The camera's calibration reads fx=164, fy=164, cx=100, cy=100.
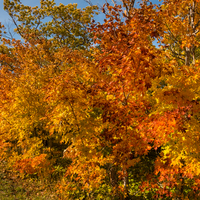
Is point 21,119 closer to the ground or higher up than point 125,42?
closer to the ground

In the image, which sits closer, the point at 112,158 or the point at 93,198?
the point at 112,158

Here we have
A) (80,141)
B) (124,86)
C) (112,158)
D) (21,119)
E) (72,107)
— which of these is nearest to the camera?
(124,86)

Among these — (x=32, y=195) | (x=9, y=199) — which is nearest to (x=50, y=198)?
(x=32, y=195)

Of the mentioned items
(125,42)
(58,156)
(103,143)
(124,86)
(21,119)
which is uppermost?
(125,42)

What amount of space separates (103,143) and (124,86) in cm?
235

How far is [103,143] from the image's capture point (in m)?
5.91

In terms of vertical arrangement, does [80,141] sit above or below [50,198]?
above

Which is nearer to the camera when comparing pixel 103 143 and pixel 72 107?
pixel 72 107

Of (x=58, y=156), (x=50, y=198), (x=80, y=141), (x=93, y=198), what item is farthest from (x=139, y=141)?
(x=58, y=156)

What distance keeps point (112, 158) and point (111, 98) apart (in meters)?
2.19

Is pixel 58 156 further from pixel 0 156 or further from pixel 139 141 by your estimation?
pixel 139 141

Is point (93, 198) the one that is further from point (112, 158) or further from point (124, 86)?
point (124, 86)

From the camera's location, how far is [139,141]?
4785 millimetres

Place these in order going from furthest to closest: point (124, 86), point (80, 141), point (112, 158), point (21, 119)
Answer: point (21, 119)
point (112, 158)
point (80, 141)
point (124, 86)
